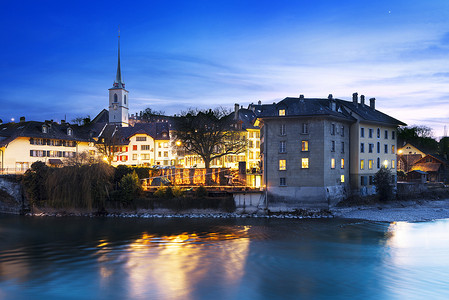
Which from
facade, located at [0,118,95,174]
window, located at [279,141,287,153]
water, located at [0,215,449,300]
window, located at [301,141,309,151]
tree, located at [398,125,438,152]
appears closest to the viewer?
water, located at [0,215,449,300]

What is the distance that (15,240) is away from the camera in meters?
31.0

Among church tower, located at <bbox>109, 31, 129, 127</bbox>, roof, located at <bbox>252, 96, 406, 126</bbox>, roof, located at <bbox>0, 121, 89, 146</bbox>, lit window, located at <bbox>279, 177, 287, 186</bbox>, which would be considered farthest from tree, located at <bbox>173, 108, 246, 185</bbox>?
church tower, located at <bbox>109, 31, 129, 127</bbox>

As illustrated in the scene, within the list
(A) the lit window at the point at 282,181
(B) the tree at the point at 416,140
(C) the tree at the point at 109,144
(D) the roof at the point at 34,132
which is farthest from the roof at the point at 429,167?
(D) the roof at the point at 34,132

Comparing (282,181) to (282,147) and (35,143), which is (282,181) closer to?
(282,147)

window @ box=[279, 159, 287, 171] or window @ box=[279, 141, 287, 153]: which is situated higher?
window @ box=[279, 141, 287, 153]

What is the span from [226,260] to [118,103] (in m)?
82.6

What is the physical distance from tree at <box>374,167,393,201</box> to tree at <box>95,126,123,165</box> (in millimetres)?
44291

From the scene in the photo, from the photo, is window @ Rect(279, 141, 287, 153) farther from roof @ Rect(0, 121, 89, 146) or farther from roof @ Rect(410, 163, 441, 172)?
roof @ Rect(0, 121, 89, 146)

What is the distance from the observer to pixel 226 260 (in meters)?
A: 24.7

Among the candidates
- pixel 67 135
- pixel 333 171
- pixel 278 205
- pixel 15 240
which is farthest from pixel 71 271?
pixel 67 135

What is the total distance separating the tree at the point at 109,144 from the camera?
69.3 m

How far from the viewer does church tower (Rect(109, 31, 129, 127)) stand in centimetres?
9975

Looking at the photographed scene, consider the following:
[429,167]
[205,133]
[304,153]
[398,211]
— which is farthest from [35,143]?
[429,167]

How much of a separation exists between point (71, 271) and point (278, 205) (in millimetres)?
24652
